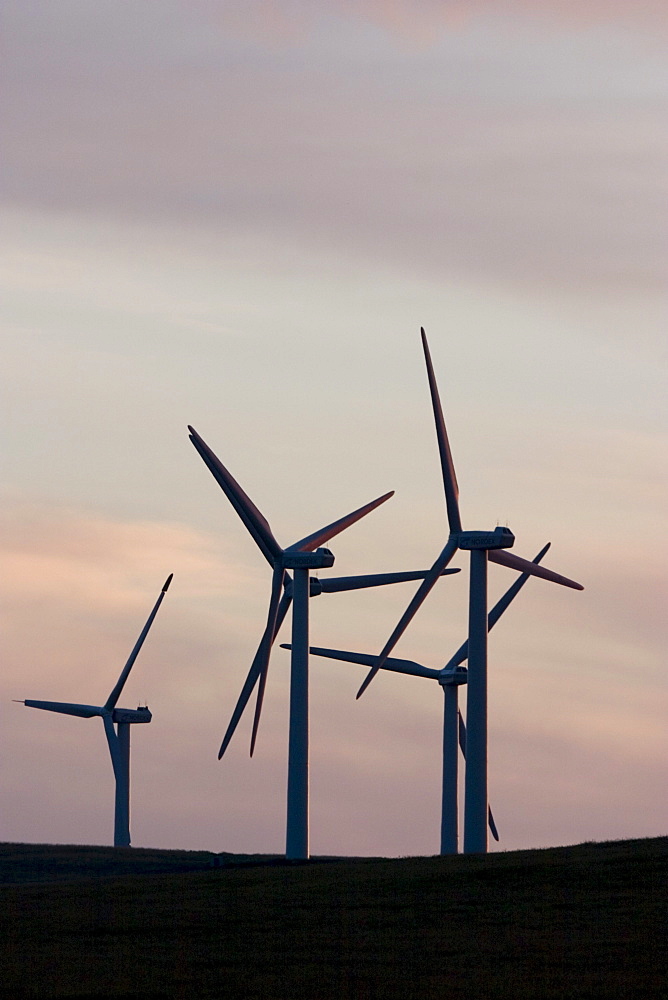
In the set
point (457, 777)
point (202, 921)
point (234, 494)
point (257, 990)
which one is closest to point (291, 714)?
point (234, 494)

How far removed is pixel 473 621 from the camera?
7744 centimetres

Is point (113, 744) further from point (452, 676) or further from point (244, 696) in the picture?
point (244, 696)

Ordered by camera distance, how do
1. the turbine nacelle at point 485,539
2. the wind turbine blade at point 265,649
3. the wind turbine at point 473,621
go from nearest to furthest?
the wind turbine at point 473,621 < the wind turbine blade at point 265,649 < the turbine nacelle at point 485,539

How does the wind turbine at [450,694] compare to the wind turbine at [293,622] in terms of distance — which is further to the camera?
the wind turbine at [450,694]

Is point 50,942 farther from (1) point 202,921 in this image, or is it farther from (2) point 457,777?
(2) point 457,777

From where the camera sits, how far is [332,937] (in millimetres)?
43000

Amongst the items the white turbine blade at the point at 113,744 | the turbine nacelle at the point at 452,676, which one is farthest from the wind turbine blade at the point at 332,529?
the white turbine blade at the point at 113,744

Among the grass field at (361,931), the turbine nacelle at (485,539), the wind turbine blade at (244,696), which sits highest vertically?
the turbine nacelle at (485,539)

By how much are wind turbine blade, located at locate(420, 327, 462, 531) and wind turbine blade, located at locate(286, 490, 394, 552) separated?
6.56 m

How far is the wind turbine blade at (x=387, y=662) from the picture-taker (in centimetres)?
10125

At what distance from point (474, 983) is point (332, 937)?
7.56 metres

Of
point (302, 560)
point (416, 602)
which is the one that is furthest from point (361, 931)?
point (302, 560)

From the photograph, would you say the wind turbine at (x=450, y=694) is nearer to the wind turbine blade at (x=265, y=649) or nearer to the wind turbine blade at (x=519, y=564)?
the wind turbine blade at (x=519, y=564)

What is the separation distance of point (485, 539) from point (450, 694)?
24374mm
